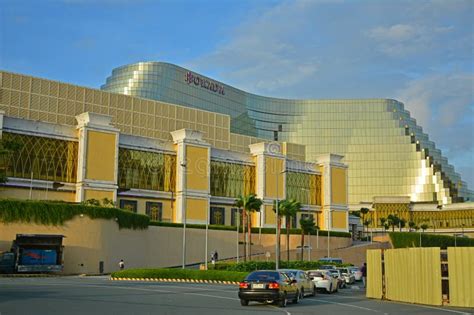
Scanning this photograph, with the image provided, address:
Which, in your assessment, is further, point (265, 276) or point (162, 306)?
point (265, 276)

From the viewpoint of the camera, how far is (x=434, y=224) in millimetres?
133875

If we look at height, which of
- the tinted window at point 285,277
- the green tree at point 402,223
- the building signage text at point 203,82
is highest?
the building signage text at point 203,82

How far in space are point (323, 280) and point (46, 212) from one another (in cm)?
2991

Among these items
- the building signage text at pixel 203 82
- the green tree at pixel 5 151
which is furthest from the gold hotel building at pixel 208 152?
the green tree at pixel 5 151

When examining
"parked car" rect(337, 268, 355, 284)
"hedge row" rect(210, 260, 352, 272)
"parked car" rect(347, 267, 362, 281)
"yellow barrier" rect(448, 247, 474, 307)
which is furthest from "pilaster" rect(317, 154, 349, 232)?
"yellow barrier" rect(448, 247, 474, 307)

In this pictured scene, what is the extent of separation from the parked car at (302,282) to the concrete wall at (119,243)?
99.4ft

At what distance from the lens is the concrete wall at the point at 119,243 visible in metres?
55.8

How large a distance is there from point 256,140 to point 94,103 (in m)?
37.1

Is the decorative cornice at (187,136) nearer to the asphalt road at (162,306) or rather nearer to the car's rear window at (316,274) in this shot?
the car's rear window at (316,274)

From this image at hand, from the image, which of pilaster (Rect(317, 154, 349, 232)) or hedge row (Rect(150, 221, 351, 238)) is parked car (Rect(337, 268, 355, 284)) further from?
pilaster (Rect(317, 154, 349, 232))

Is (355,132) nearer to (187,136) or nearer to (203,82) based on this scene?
(203,82)

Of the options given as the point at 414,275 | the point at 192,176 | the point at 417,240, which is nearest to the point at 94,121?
the point at 192,176

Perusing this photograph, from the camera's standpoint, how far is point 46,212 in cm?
5566

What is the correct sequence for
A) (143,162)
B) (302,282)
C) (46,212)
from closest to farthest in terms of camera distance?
(302,282) → (46,212) → (143,162)
